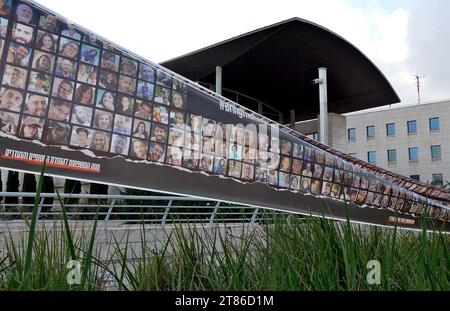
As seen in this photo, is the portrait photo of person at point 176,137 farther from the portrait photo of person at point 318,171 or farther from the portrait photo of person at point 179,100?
the portrait photo of person at point 318,171

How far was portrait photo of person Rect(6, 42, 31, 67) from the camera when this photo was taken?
16.8 feet

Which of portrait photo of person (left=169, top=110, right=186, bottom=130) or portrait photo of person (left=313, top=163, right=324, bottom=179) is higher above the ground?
portrait photo of person (left=169, top=110, right=186, bottom=130)

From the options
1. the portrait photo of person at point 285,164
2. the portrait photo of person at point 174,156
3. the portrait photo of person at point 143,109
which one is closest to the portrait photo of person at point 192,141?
the portrait photo of person at point 174,156

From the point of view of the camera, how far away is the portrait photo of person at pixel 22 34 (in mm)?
5172

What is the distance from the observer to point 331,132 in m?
22.0

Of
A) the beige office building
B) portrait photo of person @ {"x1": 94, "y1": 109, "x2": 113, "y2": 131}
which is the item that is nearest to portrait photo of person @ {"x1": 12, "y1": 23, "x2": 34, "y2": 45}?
portrait photo of person @ {"x1": 94, "y1": 109, "x2": 113, "y2": 131}

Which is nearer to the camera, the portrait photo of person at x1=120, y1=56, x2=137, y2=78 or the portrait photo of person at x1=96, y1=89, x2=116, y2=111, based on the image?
the portrait photo of person at x1=96, y1=89, x2=116, y2=111

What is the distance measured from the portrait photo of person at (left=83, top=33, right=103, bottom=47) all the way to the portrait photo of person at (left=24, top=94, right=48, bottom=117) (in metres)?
→ 1.04

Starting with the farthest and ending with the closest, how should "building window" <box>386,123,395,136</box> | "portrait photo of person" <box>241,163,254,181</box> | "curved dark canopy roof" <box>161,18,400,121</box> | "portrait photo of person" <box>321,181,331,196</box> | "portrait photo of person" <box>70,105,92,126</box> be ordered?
"building window" <box>386,123,395,136</box>
"curved dark canopy roof" <box>161,18,400,121</box>
"portrait photo of person" <box>321,181,331,196</box>
"portrait photo of person" <box>241,163,254,181</box>
"portrait photo of person" <box>70,105,92,126</box>

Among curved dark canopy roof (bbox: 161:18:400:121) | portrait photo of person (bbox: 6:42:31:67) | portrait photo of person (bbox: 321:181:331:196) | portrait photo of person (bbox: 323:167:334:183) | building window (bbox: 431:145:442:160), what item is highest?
building window (bbox: 431:145:442:160)

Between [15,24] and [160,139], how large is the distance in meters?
2.47

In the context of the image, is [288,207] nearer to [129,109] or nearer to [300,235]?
[129,109]

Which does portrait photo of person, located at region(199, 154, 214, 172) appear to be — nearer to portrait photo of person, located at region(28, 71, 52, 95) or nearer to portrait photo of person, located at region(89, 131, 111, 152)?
portrait photo of person, located at region(89, 131, 111, 152)
